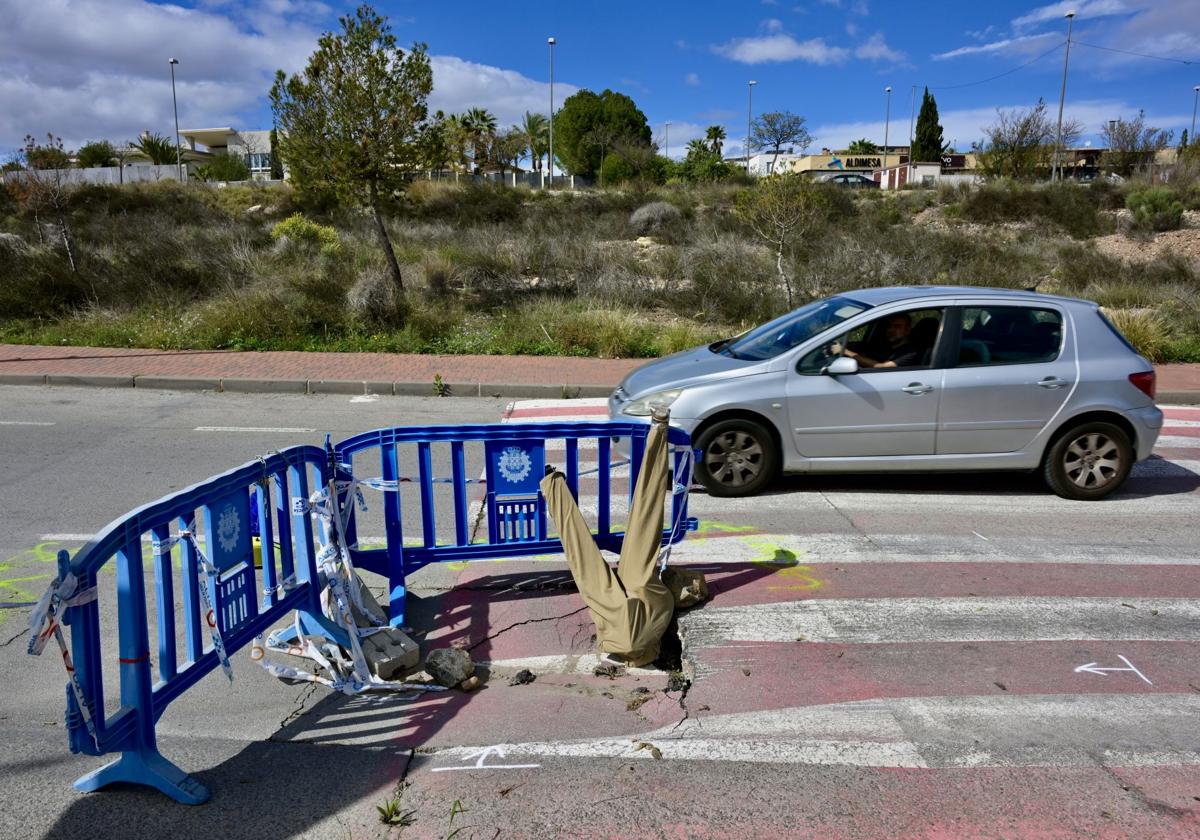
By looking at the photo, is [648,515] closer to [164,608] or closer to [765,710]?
[765,710]

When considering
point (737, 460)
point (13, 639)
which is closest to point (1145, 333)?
point (737, 460)

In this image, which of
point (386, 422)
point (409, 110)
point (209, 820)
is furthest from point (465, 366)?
point (209, 820)

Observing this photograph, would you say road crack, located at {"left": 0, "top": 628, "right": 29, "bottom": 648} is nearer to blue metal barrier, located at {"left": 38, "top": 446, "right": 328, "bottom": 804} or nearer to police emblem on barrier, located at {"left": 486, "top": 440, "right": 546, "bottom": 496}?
blue metal barrier, located at {"left": 38, "top": 446, "right": 328, "bottom": 804}

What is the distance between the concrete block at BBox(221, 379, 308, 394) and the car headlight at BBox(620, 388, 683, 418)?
6673mm

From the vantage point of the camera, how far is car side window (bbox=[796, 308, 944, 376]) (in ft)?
23.3

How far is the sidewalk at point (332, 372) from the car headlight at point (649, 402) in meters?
4.71

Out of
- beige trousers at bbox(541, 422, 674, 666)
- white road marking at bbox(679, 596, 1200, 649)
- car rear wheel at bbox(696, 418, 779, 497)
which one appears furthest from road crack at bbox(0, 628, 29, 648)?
car rear wheel at bbox(696, 418, 779, 497)

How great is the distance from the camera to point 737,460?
7234 millimetres

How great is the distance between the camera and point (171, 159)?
65938mm

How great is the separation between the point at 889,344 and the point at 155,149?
6950 cm

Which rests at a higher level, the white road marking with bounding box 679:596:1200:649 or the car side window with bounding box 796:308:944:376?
the car side window with bounding box 796:308:944:376

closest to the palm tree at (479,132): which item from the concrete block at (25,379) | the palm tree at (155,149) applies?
the palm tree at (155,149)

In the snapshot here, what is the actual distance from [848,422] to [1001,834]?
4.27m

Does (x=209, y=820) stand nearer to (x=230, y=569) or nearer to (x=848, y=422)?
(x=230, y=569)
